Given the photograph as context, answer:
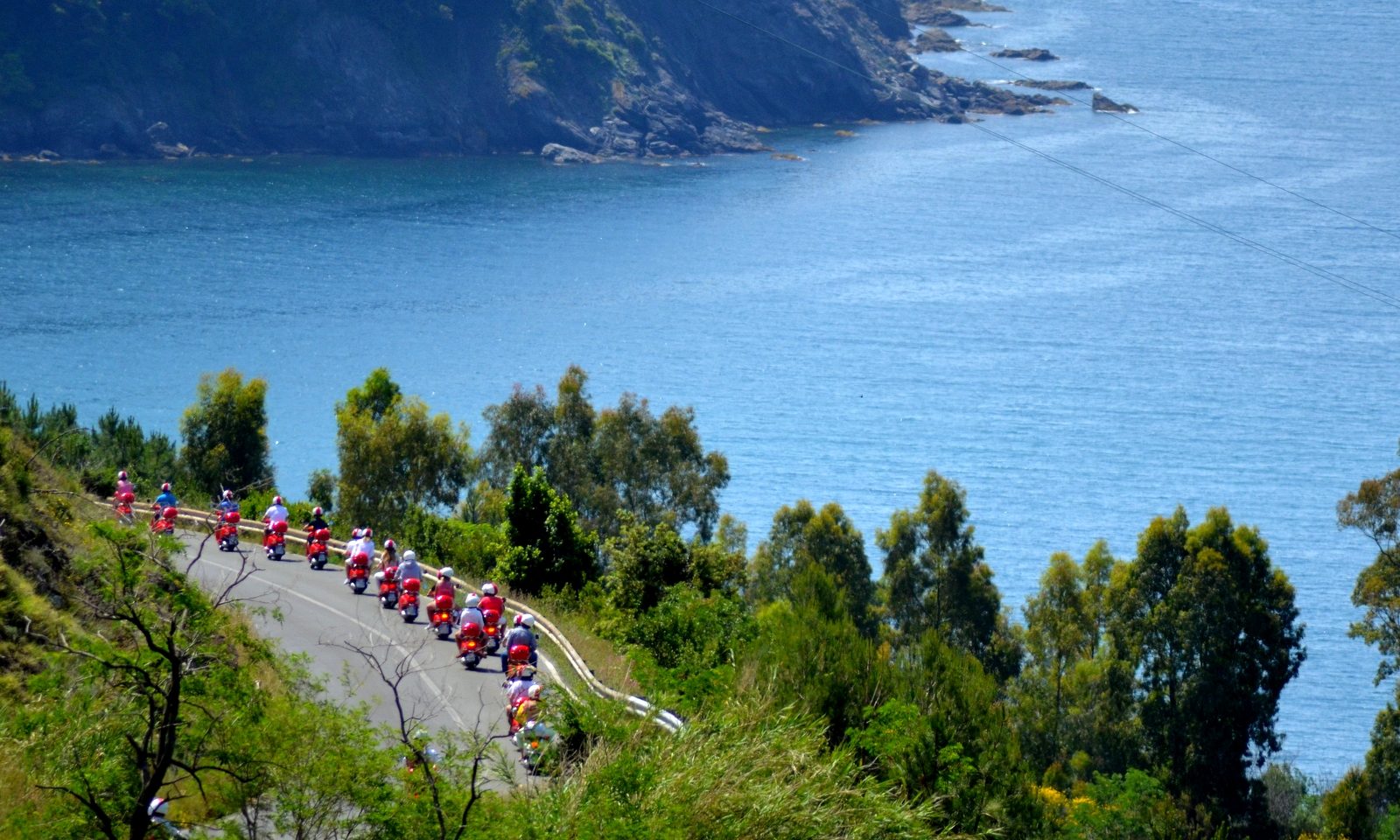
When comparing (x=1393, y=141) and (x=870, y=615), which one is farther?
(x=1393, y=141)

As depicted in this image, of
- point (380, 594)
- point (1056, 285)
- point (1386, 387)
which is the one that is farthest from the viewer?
point (1056, 285)

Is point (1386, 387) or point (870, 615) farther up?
point (1386, 387)

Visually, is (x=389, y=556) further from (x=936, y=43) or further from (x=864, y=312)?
(x=936, y=43)

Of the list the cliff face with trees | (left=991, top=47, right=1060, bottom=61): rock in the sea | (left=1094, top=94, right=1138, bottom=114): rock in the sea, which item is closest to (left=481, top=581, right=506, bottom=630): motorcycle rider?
the cliff face with trees

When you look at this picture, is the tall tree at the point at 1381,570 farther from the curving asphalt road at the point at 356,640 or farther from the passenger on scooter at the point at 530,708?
the passenger on scooter at the point at 530,708

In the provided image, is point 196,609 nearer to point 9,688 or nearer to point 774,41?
point 9,688

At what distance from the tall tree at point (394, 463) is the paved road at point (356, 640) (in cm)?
2058

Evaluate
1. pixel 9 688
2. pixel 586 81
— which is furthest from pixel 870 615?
pixel 586 81

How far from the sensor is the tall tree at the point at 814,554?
52.8m

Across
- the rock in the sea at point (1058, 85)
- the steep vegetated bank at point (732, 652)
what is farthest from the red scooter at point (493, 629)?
the rock in the sea at point (1058, 85)

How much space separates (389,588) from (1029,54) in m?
158

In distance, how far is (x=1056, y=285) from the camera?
341 ft

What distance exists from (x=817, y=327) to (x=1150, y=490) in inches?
1115

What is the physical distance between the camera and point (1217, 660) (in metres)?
44.0
